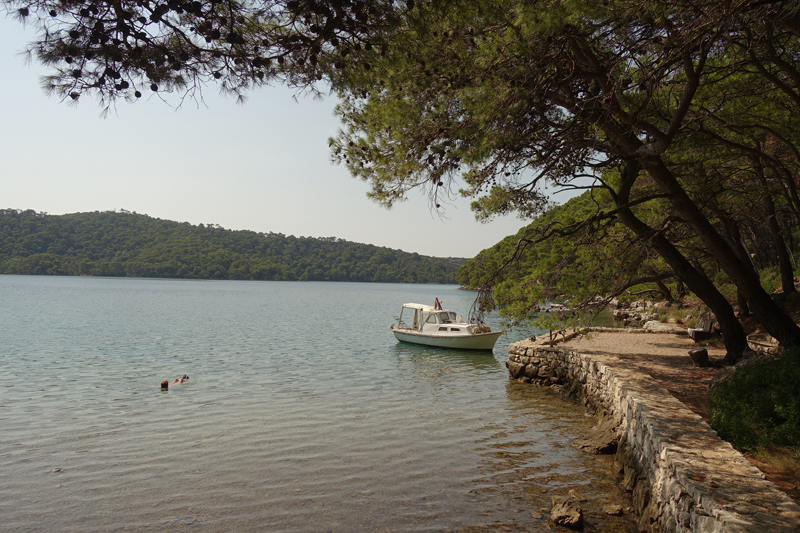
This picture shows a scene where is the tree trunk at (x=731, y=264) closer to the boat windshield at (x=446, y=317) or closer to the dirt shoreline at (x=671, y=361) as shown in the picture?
the dirt shoreline at (x=671, y=361)

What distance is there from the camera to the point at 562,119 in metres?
9.75

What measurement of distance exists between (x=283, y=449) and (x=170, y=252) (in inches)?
5835

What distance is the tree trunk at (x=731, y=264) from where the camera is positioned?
9.35m

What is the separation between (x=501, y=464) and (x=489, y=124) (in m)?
5.74

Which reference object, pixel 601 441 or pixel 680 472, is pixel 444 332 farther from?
pixel 680 472

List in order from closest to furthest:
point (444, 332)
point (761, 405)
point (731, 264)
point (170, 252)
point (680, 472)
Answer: point (680, 472), point (761, 405), point (731, 264), point (444, 332), point (170, 252)

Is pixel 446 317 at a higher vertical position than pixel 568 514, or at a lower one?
higher

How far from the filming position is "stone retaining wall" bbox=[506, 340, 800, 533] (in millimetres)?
3914

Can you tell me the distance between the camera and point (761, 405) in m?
6.62

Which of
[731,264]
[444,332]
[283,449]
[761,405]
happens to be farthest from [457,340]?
[761,405]

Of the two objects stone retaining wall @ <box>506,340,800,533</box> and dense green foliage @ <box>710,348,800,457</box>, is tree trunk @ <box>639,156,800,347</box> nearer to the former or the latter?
dense green foliage @ <box>710,348,800,457</box>

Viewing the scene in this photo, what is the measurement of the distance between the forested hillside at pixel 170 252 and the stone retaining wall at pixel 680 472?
460 feet

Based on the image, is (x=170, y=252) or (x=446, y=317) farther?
(x=170, y=252)

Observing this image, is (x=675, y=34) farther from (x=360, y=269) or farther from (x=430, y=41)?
(x=360, y=269)
